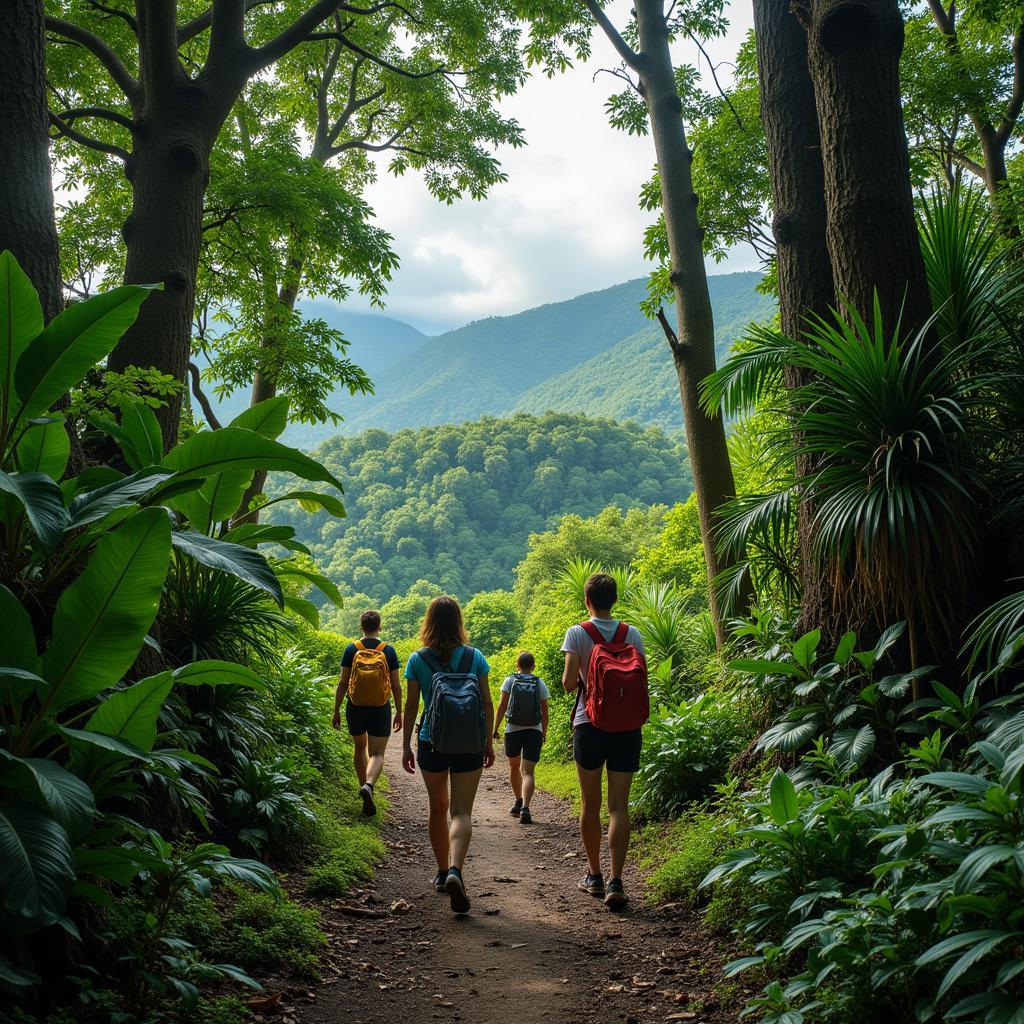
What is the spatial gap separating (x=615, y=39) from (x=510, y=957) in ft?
28.7

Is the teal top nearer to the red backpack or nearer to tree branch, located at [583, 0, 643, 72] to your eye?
the red backpack

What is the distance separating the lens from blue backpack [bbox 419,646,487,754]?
4320 millimetres

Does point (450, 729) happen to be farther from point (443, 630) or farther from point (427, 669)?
point (443, 630)

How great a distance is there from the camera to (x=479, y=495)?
61.2 metres

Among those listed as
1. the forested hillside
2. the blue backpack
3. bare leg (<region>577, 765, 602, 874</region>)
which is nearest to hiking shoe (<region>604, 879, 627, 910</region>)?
bare leg (<region>577, 765, 602, 874</region>)

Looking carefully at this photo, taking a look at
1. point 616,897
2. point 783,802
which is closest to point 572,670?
point 616,897

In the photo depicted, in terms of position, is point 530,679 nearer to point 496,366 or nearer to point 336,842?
point 336,842

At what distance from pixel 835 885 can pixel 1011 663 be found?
1376 millimetres

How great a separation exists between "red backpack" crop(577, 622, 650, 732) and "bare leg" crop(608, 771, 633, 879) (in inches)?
12.1

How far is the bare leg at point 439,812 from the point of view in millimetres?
4492

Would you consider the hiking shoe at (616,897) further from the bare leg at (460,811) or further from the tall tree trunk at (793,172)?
the tall tree trunk at (793,172)

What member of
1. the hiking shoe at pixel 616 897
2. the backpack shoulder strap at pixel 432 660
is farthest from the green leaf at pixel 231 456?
the hiking shoe at pixel 616 897

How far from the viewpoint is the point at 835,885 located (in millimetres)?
2900

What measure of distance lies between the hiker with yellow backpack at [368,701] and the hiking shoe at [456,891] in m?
1.94
